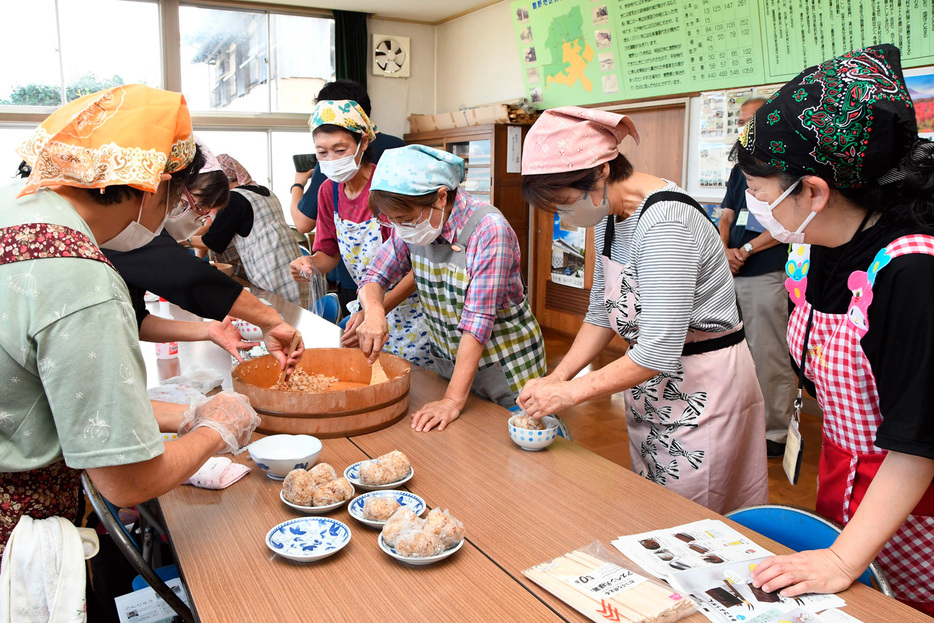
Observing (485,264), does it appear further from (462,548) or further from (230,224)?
(230,224)

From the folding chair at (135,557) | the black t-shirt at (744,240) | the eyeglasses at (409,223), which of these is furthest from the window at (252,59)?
the folding chair at (135,557)

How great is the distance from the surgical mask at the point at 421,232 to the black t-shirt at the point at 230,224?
214cm

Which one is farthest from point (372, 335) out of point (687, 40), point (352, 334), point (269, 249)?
point (687, 40)

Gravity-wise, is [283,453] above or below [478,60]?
below

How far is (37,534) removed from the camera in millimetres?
1118

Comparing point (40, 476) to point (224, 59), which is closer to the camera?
point (40, 476)

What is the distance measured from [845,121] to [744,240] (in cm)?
282

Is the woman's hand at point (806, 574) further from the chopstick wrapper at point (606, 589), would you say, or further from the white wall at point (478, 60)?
the white wall at point (478, 60)

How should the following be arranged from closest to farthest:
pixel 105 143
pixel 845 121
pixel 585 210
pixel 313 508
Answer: pixel 105 143
pixel 845 121
pixel 313 508
pixel 585 210

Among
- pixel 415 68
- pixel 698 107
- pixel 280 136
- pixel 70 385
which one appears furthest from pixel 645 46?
pixel 70 385

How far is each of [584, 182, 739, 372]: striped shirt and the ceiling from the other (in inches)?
229

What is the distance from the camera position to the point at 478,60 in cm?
721

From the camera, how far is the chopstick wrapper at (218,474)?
1.56 metres

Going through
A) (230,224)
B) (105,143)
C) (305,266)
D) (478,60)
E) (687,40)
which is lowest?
(305,266)
